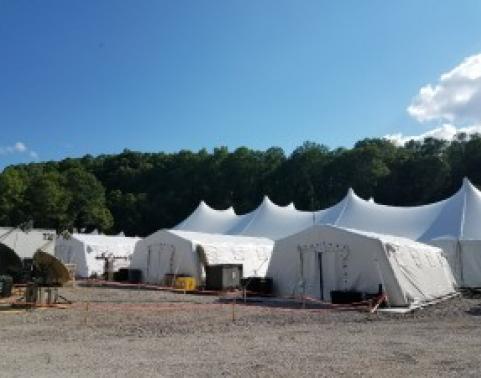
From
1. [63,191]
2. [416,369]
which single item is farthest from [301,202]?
[416,369]

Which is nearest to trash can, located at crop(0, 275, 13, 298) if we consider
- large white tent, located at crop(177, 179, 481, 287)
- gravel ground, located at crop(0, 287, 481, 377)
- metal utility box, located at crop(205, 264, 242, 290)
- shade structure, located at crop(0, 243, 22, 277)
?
shade structure, located at crop(0, 243, 22, 277)

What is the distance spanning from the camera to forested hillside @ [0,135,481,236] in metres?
48.9

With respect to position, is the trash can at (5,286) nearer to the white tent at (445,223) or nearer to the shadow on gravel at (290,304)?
the shadow on gravel at (290,304)

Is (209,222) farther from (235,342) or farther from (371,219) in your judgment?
(235,342)

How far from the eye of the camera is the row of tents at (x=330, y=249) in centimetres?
1930

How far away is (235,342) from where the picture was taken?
1068 cm

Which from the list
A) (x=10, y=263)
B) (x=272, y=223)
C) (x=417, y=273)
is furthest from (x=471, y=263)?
(x=10, y=263)

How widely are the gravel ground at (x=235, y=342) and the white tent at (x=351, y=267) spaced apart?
6.25 ft

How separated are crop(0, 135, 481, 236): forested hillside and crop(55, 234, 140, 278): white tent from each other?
11.3m

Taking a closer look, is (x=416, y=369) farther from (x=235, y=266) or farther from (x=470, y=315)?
(x=235, y=266)

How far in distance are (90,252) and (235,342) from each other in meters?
26.7

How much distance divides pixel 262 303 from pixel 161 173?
64804mm

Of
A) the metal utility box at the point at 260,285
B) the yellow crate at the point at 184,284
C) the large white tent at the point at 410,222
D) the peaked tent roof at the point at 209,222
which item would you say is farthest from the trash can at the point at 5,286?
the peaked tent roof at the point at 209,222

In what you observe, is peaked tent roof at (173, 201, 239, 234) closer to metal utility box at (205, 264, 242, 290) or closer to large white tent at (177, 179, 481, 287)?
large white tent at (177, 179, 481, 287)
